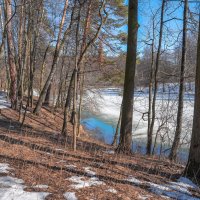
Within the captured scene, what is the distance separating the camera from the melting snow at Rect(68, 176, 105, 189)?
12.5 ft

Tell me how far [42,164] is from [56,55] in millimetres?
8583

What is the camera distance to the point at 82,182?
3988 mm

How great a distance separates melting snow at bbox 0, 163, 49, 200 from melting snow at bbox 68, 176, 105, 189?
1.88ft

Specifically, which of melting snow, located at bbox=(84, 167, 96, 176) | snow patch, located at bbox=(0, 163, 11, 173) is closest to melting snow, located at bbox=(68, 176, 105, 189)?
melting snow, located at bbox=(84, 167, 96, 176)

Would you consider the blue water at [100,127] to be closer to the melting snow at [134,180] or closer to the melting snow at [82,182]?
the melting snow at [134,180]

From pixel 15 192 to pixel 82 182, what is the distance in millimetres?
1062

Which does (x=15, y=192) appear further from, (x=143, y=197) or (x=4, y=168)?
(x=143, y=197)

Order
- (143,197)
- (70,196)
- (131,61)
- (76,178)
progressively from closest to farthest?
(70,196), (143,197), (76,178), (131,61)

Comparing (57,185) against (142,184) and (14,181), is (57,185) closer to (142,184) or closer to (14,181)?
(14,181)

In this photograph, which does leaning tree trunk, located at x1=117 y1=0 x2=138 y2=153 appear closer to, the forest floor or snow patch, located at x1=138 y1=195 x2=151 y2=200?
the forest floor

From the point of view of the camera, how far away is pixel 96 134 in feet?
55.3

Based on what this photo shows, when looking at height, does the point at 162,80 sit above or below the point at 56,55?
below

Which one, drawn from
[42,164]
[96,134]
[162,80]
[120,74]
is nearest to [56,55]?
[120,74]

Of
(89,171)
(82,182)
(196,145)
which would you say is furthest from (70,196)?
(196,145)
